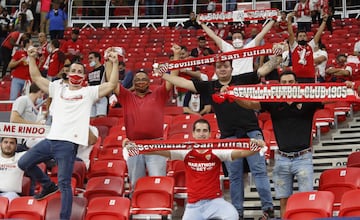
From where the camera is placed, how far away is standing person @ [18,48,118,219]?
7574mm

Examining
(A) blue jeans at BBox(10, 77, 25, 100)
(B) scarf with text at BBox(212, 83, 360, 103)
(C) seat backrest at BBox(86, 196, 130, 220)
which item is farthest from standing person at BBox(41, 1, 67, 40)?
(B) scarf with text at BBox(212, 83, 360, 103)

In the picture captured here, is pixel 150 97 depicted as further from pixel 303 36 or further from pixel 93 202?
pixel 303 36

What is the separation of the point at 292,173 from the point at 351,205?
812 millimetres

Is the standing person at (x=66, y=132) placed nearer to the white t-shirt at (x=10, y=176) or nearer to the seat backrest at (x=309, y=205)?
the white t-shirt at (x=10, y=176)

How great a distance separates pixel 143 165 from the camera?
8297 mm

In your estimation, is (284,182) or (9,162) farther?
(9,162)

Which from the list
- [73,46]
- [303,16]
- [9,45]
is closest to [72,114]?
[9,45]

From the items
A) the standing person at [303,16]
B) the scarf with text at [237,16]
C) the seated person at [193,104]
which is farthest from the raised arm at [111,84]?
the standing person at [303,16]

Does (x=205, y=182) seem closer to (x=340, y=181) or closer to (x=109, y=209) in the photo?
(x=109, y=209)

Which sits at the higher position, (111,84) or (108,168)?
(111,84)

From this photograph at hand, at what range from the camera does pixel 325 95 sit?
7180mm

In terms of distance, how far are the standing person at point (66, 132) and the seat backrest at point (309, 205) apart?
2.22m

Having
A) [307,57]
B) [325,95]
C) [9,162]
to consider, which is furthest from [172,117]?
[325,95]

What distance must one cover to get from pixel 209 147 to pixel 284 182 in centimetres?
89
